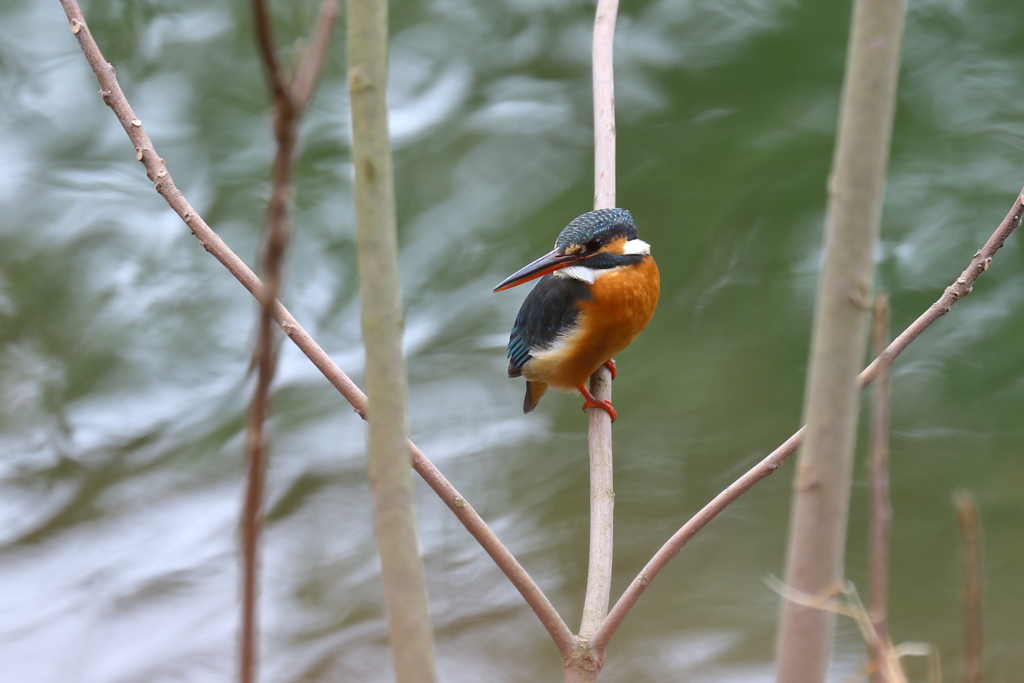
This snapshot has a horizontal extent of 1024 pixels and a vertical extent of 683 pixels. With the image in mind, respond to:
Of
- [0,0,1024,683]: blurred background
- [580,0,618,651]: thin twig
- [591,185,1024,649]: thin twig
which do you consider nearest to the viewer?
[591,185,1024,649]: thin twig

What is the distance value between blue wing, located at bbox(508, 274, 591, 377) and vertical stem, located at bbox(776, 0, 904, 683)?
1.79 meters

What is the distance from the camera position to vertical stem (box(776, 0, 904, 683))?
0.54 m

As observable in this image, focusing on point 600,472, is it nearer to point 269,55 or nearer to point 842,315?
point 842,315

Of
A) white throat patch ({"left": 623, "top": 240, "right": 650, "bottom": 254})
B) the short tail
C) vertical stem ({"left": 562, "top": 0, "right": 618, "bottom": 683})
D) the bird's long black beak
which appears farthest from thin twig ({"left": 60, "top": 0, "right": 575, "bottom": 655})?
the short tail

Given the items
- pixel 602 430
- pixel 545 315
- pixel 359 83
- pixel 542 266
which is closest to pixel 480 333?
pixel 545 315

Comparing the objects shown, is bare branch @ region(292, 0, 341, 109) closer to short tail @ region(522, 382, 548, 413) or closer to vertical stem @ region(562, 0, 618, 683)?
vertical stem @ region(562, 0, 618, 683)

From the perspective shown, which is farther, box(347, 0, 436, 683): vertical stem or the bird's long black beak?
the bird's long black beak

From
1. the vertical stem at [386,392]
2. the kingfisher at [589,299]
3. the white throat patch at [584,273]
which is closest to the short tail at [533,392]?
the kingfisher at [589,299]

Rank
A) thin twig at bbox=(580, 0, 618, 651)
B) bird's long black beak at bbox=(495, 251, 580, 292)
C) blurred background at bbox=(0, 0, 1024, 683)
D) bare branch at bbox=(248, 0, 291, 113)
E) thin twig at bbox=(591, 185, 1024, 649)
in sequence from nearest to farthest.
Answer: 1. bare branch at bbox=(248, 0, 291, 113)
2. thin twig at bbox=(591, 185, 1024, 649)
3. thin twig at bbox=(580, 0, 618, 651)
4. bird's long black beak at bbox=(495, 251, 580, 292)
5. blurred background at bbox=(0, 0, 1024, 683)

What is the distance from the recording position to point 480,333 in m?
3.97

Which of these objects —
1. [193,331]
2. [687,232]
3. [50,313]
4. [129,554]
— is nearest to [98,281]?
[50,313]

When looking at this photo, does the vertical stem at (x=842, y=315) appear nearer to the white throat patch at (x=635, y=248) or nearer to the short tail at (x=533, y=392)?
the white throat patch at (x=635, y=248)

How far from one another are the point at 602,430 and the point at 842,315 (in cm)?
119

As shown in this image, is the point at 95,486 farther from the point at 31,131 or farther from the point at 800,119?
the point at 800,119
